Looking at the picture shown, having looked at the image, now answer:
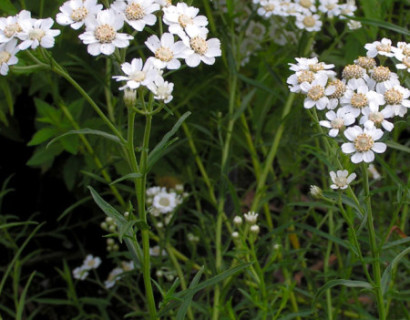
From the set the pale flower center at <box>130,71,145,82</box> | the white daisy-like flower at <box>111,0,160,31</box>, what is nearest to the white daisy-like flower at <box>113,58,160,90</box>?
the pale flower center at <box>130,71,145,82</box>

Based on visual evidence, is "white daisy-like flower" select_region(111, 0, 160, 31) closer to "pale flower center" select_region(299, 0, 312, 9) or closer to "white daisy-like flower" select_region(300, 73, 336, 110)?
"white daisy-like flower" select_region(300, 73, 336, 110)

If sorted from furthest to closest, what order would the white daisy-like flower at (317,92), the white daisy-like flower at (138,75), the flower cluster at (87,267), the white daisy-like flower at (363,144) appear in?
the flower cluster at (87,267), the white daisy-like flower at (317,92), the white daisy-like flower at (363,144), the white daisy-like flower at (138,75)

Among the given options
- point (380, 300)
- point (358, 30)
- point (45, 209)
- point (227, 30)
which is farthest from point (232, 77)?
point (45, 209)

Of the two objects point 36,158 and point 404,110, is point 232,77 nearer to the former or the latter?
point 36,158

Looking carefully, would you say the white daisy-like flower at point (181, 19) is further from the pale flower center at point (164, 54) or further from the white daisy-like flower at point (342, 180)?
the white daisy-like flower at point (342, 180)

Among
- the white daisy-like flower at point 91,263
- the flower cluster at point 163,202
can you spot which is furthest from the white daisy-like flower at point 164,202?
the white daisy-like flower at point 91,263

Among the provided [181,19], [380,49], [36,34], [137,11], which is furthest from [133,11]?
[380,49]

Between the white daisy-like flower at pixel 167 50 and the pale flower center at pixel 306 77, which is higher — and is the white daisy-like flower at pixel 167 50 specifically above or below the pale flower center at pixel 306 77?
above
